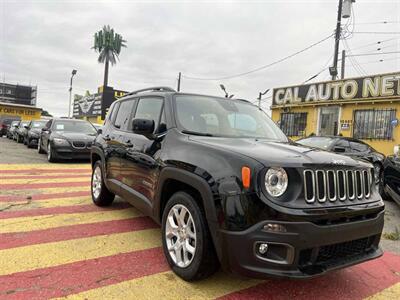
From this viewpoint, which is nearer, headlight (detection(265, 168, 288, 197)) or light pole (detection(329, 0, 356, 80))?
headlight (detection(265, 168, 288, 197))

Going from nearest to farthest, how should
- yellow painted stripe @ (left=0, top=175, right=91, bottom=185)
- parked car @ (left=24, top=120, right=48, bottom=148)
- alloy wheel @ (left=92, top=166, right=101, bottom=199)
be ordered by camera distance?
alloy wheel @ (left=92, top=166, right=101, bottom=199), yellow painted stripe @ (left=0, top=175, right=91, bottom=185), parked car @ (left=24, top=120, right=48, bottom=148)

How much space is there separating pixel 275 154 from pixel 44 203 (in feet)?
15.1

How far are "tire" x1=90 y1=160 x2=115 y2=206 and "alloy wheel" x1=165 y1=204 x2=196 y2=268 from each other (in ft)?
8.30

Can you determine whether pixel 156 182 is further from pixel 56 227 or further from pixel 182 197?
pixel 56 227

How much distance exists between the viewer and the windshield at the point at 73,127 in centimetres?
1343

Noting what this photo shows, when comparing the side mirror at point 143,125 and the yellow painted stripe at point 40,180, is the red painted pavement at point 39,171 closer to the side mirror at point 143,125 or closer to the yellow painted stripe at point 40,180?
the yellow painted stripe at point 40,180

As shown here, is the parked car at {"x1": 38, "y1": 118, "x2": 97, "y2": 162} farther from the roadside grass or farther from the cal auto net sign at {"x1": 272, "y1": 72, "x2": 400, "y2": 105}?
the cal auto net sign at {"x1": 272, "y1": 72, "x2": 400, "y2": 105}

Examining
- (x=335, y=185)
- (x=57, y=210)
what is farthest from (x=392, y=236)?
(x=57, y=210)

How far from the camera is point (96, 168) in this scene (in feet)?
20.9

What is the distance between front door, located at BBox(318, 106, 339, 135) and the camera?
19.5 m

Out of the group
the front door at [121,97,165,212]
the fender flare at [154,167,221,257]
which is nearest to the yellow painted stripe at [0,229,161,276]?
the front door at [121,97,165,212]

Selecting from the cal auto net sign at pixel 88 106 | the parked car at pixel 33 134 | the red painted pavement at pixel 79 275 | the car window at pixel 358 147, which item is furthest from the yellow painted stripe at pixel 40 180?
the cal auto net sign at pixel 88 106

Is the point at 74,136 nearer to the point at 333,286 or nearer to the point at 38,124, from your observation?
the point at 38,124

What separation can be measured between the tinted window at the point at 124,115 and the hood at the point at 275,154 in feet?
6.00
